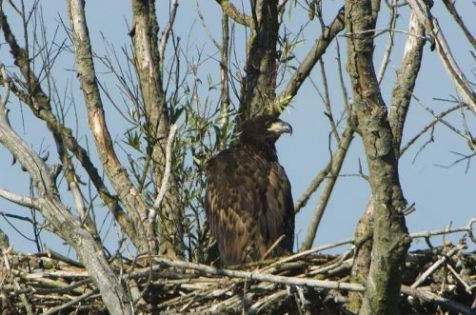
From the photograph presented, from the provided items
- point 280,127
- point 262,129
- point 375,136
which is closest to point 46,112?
point 262,129

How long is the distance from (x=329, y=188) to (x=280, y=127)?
1205 millimetres

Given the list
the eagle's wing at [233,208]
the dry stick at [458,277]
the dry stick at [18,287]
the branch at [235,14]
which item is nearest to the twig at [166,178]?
the dry stick at [18,287]

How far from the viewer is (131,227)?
34.1ft

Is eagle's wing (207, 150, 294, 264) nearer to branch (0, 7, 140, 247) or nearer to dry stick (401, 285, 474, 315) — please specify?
branch (0, 7, 140, 247)

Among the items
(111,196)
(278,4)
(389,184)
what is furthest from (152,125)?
(389,184)

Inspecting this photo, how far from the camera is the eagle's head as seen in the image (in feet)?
38.7

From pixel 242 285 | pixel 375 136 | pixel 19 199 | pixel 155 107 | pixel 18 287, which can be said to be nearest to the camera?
pixel 375 136

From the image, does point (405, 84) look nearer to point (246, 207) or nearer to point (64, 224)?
point (64, 224)

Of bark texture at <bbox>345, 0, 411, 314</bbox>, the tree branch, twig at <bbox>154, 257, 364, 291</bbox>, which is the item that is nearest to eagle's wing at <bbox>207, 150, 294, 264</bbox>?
twig at <bbox>154, 257, 364, 291</bbox>

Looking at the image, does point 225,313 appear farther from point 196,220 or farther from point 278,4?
point 278,4

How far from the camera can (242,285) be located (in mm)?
9188

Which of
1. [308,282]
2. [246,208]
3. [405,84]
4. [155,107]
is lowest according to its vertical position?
[308,282]

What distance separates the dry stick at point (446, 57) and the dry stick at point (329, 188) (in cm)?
365

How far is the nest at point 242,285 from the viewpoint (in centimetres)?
877
